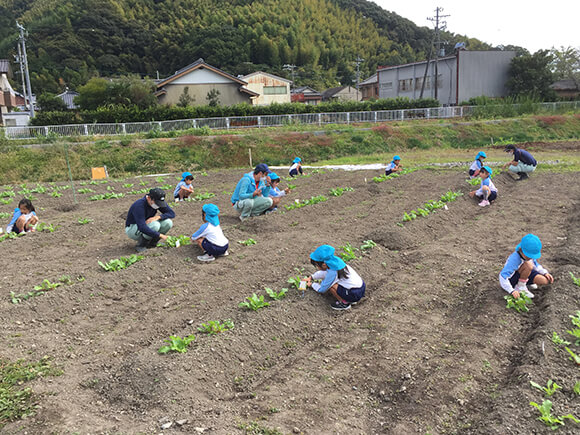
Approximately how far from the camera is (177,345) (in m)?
4.84

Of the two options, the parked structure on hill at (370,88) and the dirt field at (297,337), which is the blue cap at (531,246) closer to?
the dirt field at (297,337)

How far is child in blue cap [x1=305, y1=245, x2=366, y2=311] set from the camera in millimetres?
5777

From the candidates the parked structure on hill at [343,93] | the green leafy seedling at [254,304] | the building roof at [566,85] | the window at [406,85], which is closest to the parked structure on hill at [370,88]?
the parked structure on hill at [343,93]

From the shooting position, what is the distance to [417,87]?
5012 cm

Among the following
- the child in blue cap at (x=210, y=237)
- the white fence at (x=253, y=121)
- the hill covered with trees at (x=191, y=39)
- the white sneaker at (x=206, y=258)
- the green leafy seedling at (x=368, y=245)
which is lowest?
the white sneaker at (x=206, y=258)

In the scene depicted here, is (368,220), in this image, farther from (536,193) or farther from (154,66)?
(154,66)

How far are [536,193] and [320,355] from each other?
10.2m

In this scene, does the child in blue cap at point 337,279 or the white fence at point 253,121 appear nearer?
the child in blue cap at point 337,279

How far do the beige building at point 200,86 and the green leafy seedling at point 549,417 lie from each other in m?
40.4

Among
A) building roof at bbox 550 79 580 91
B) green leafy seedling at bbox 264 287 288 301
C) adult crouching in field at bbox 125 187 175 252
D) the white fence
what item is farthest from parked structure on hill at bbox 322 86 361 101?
green leafy seedling at bbox 264 287 288 301

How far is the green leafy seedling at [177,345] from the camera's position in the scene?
480cm

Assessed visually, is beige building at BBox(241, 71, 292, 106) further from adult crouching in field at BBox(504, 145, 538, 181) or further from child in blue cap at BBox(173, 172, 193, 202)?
child in blue cap at BBox(173, 172, 193, 202)

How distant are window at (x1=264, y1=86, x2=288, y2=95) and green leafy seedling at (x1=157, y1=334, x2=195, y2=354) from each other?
56.3 meters

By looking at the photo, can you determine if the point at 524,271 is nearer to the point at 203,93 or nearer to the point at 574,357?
the point at 574,357
